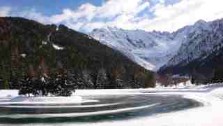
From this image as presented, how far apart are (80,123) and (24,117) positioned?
349 inches

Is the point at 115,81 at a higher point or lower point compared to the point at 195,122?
higher

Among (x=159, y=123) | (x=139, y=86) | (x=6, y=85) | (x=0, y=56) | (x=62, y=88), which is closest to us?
(x=159, y=123)

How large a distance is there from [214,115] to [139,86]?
13559 centimetres

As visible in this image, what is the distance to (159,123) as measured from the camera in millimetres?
38219

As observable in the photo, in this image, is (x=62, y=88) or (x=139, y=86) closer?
(x=62, y=88)

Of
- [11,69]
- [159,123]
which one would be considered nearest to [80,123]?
[159,123]

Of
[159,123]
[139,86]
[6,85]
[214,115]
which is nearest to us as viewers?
[159,123]

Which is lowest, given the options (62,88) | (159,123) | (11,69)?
(159,123)

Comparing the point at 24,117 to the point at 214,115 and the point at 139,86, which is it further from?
the point at 139,86

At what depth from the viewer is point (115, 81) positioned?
532ft

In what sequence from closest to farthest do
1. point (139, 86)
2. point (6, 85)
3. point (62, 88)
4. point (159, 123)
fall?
point (159, 123) < point (62, 88) < point (6, 85) < point (139, 86)

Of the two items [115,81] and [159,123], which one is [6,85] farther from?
[159,123]

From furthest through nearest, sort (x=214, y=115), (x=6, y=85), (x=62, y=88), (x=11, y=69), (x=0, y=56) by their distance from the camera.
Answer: (x=0, y=56)
(x=11, y=69)
(x=6, y=85)
(x=62, y=88)
(x=214, y=115)

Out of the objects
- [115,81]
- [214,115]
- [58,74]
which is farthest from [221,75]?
[214,115]
